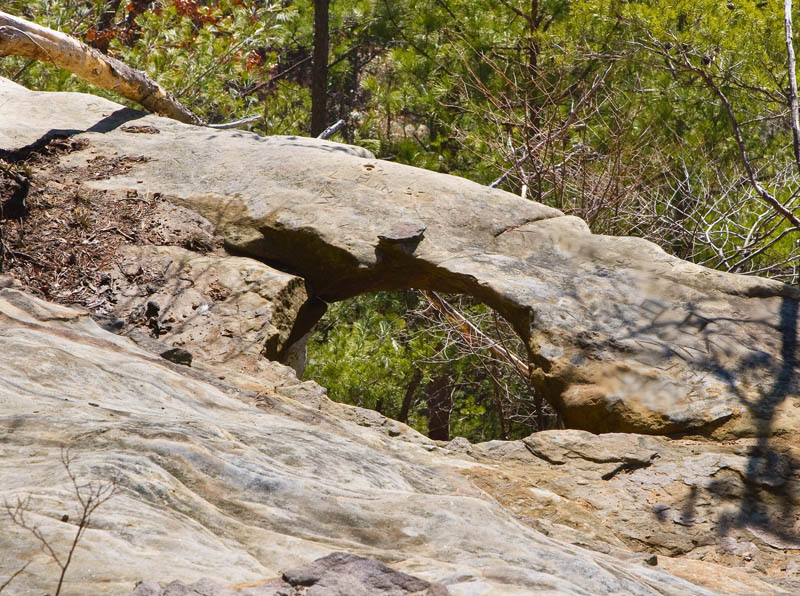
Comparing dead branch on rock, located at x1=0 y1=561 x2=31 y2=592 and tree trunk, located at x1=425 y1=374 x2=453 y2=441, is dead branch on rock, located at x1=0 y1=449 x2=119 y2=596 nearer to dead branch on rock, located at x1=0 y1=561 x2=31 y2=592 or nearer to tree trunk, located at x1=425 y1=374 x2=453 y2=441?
dead branch on rock, located at x1=0 y1=561 x2=31 y2=592

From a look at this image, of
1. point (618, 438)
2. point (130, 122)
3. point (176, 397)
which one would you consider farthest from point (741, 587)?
point (130, 122)

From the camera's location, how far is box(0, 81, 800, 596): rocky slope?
281cm

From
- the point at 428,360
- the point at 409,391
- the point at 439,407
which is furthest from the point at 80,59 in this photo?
the point at 439,407

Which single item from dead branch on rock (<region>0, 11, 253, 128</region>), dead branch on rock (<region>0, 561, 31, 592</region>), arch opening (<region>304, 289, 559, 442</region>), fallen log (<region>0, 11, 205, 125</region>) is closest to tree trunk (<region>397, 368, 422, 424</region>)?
arch opening (<region>304, 289, 559, 442</region>)

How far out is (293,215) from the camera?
6637mm

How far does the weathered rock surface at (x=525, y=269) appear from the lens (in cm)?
559

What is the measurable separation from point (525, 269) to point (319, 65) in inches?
271

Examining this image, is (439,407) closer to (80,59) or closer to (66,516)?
(80,59)

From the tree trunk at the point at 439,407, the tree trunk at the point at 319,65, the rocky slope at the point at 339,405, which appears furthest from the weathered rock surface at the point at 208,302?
the tree trunk at the point at 319,65

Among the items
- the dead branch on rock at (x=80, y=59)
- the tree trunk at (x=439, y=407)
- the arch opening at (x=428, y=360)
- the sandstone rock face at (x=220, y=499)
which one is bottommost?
the tree trunk at (x=439, y=407)

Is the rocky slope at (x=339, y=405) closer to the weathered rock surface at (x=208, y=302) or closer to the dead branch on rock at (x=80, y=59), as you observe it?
the weathered rock surface at (x=208, y=302)

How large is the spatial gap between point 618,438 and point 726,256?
4259 mm

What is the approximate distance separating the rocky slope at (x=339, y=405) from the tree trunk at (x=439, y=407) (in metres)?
4.93

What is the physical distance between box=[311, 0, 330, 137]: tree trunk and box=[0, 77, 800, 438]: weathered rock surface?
4703 mm
